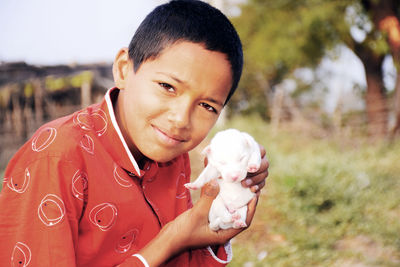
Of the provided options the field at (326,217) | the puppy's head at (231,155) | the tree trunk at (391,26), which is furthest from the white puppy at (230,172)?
the tree trunk at (391,26)

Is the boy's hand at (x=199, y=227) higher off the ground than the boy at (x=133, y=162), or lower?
lower

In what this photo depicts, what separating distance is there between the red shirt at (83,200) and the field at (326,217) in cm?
189

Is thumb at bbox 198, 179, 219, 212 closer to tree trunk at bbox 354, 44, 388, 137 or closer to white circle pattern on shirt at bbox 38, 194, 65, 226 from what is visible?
white circle pattern on shirt at bbox 38, 194, 65, 226

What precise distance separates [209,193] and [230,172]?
0.54 ft

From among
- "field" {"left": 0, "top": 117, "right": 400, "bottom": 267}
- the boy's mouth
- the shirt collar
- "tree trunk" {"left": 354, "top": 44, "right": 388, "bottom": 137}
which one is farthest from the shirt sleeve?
"tree trunk" {"left": 354, "top": 44, "right": 388, "bottom": 137}

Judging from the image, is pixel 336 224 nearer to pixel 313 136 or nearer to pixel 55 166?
pixel 55 166

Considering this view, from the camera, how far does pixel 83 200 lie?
4.00 ft

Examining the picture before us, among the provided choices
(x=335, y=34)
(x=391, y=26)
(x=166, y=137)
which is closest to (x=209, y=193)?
(x=166, y=137)

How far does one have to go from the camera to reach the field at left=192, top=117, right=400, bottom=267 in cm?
321

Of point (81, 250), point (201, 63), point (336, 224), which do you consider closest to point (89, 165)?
point (81, 250)

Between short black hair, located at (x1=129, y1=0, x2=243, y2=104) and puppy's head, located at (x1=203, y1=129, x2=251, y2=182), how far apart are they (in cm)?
28

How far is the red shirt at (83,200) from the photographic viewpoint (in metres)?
1.10

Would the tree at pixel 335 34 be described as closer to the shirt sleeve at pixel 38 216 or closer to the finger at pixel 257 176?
the finger at pixel 257 176

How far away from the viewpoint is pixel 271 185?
5.02 metres
